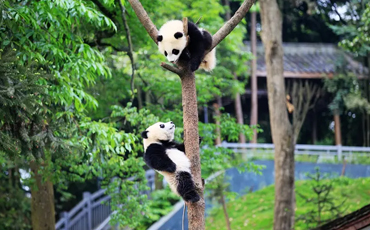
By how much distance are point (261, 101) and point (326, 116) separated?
2.36 meters

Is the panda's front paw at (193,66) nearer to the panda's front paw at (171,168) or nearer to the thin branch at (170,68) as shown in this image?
the thin branch at (170,68)

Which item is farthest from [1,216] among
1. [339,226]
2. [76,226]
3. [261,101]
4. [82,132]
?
[261,101]

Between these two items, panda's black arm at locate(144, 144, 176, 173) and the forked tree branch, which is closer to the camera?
panda's black arm at locate(144, 144, 176, 173)

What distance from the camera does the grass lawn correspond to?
997 centimetres

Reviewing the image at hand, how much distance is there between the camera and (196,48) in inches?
156

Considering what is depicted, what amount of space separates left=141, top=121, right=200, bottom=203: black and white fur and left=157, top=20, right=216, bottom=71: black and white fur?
586 millimetres

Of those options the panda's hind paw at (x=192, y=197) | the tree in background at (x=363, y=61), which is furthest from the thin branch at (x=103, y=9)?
the tree in background at (x=363, y=61)

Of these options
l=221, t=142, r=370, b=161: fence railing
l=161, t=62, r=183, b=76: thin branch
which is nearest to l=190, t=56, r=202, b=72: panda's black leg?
l=161, t=62, r=183, b=76: thin branch

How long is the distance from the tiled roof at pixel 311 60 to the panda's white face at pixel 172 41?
10685 millimetres

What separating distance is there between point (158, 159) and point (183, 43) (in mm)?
978

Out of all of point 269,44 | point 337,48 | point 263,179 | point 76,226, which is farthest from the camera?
point 337,48

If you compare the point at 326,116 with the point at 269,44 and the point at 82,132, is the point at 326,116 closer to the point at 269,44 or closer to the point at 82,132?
the point at 269,44

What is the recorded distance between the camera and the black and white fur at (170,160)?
11.7ft

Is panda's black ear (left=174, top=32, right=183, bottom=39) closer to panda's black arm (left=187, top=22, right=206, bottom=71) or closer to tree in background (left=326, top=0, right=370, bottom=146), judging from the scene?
panda's black arm (left=187, top=22, right=206, bottom=71)
